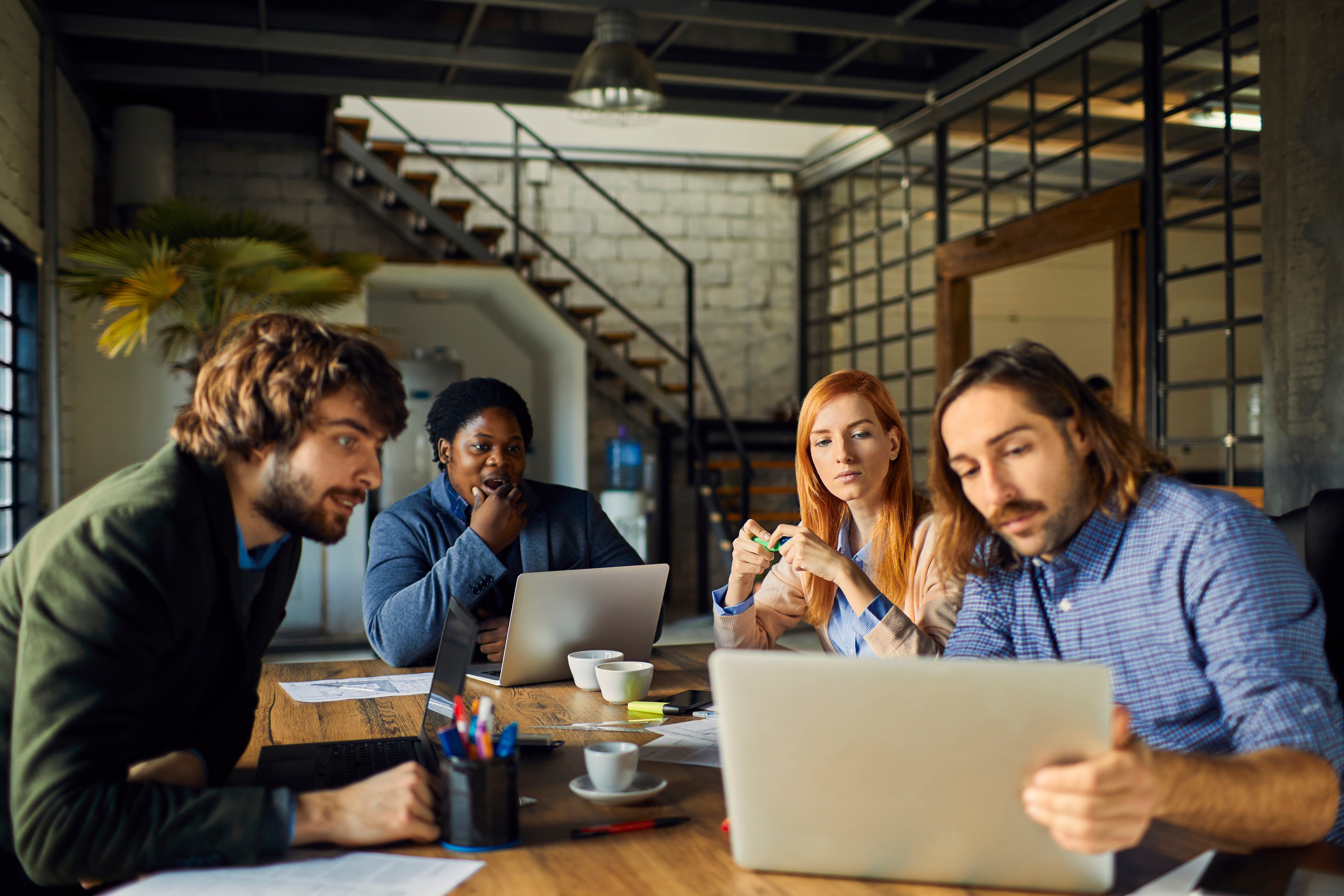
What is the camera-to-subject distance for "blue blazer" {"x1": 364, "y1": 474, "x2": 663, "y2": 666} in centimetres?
211

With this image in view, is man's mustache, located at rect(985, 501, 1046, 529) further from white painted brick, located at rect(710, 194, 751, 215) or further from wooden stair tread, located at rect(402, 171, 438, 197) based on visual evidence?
white painted brick, located at rect(710, 194, 751, 215)

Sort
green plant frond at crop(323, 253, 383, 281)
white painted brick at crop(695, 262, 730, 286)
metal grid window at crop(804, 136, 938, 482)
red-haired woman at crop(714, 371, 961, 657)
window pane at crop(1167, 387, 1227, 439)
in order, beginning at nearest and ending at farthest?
red-haired woman at crop(714, 371, 961, 657) < window pane at crop(1167, 387, 1227, 439) < green plant frond at crop(323, 253, 383, 281) < metal grid window at crop(804, 136, 938, 482) < white painted brick at crop(695, 262, 730, 286)

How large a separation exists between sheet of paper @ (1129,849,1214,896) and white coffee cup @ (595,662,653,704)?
36.5 inches

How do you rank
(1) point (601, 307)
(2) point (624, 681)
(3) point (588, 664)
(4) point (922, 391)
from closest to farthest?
(2) point (624, 681) < (3) point (588, 664) < (4) point (922, 391) < (1) point (601, 307)

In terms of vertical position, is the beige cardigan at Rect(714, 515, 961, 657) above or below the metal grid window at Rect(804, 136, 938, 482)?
below

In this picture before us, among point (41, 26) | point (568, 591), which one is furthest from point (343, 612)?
point (568, 591)

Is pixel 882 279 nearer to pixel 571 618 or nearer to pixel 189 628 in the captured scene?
pixel 571 618

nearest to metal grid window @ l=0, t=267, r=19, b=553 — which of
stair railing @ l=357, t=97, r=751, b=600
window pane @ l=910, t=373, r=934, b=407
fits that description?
stair railing @ l=357, t=97, r=751, b=600

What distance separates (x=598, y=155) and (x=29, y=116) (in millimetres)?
3893

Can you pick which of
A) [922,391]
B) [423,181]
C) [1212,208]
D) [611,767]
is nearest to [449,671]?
[611,767]

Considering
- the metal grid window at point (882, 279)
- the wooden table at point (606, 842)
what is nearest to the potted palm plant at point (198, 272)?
the wooden table at point (606, 842)

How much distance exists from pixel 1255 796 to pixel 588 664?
112cm

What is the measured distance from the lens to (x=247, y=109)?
6496 mm

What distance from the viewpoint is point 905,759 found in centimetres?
93
